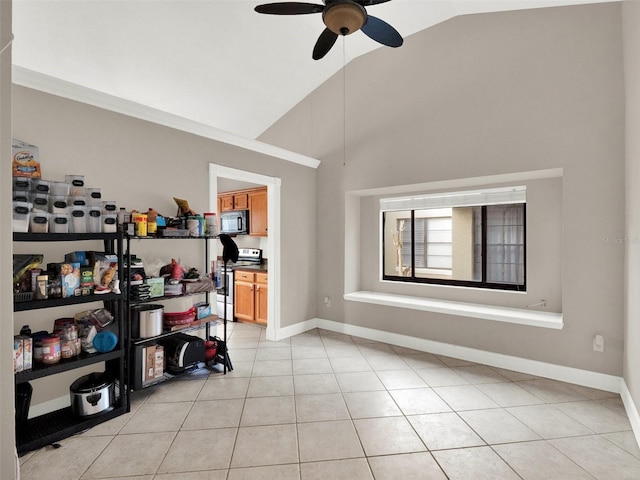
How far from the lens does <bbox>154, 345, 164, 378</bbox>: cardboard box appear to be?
273 centimetres

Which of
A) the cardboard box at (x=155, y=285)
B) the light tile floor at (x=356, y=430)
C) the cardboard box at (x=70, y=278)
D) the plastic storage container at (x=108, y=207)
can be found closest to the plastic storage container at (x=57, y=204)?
the plastic storage container at (x=108, y=207)

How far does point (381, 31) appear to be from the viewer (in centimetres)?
231

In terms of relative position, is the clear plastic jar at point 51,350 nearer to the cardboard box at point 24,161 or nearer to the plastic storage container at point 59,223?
the plastic storage container at point 59,223

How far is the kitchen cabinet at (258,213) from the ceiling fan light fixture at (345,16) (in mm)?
3044

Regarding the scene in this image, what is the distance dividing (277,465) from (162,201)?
231 cm

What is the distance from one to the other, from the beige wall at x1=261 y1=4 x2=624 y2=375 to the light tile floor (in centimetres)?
61

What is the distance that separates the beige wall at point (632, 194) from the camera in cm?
223

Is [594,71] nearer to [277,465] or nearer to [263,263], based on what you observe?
[277,465]

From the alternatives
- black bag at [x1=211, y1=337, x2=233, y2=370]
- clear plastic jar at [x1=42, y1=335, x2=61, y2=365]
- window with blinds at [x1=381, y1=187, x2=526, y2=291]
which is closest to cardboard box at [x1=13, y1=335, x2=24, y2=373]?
clear plastic jar at [x1=42, y1=335, x2=61, y2=365]

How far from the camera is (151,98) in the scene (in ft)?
13.6

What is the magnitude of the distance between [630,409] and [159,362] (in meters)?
3.59

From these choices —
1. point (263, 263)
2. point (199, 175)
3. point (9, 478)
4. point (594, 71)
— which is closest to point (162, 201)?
point (199, 175)

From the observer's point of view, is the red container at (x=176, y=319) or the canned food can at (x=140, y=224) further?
the red container at (x=176, y=319)

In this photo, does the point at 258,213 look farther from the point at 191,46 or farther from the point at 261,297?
the point at 191,46
